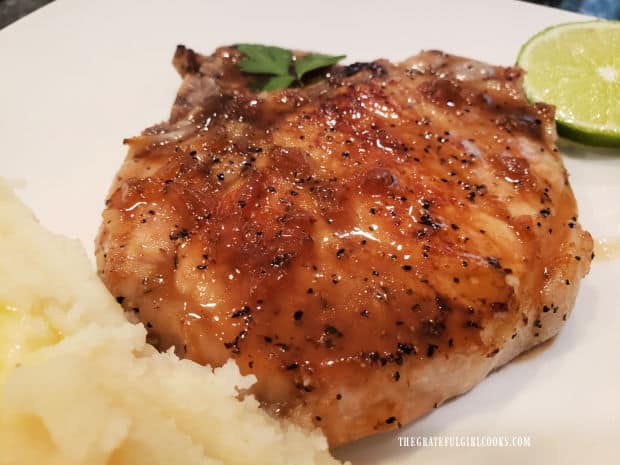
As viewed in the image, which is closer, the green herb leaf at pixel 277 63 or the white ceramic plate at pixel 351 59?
the white ceramic plate at pixel 351 59

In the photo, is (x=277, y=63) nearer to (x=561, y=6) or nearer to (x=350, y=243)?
(x=350, y=243)

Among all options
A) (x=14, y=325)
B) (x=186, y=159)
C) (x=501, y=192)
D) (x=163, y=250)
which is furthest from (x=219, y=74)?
(x=14, y=325)

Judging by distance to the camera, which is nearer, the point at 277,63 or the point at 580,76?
the point at 277,63

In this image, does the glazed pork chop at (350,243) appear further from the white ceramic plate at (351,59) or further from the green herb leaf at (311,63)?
the green herb leaf at (311,63)

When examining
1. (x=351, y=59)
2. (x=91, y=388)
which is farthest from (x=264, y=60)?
(x=91, y=388)

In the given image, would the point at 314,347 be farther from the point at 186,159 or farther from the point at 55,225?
the point at 55,225

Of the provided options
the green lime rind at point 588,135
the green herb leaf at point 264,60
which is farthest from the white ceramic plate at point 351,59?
the green herb leaf at point 264,60
